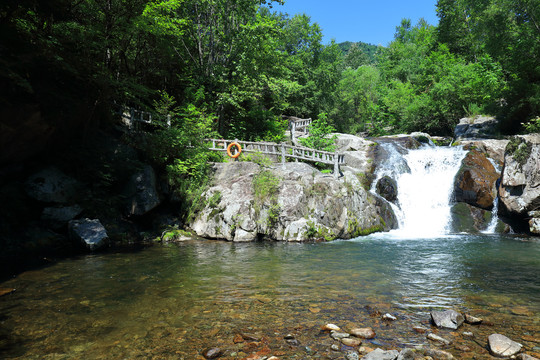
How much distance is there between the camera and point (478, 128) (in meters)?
25.3

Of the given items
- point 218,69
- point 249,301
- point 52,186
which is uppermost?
point 218,69

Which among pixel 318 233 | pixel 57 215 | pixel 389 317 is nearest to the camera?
pixel 389 317

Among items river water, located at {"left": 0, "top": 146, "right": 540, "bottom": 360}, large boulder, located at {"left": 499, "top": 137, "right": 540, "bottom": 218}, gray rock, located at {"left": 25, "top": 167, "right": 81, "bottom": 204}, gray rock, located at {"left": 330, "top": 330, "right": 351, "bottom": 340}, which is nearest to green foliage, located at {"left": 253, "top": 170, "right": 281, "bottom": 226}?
river water, located at {"left": 0, "top": 146, "right": 540, "bottom": 360}

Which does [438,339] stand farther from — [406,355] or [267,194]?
[267,194]

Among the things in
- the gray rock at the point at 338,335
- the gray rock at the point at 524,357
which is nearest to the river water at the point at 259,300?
the gray rock at the point at 338,335

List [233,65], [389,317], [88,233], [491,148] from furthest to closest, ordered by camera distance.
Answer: [233,65] < [491,148] < [88,233] < [389,317]

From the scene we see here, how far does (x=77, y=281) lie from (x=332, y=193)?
34.7 ft

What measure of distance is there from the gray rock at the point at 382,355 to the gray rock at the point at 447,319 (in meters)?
1.34

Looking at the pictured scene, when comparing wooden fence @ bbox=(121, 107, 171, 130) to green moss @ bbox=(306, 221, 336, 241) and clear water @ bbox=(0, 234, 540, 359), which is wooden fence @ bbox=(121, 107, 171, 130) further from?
green moss @ bbox=(306, 221, 336, 241)

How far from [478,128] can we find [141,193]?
1078 inches

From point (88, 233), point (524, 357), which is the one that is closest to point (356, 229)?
point (524, 357)

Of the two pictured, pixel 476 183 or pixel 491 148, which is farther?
pixel 491 148

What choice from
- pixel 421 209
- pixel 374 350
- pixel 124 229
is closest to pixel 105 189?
pixel 124 229

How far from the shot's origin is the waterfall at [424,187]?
52.4 feet
